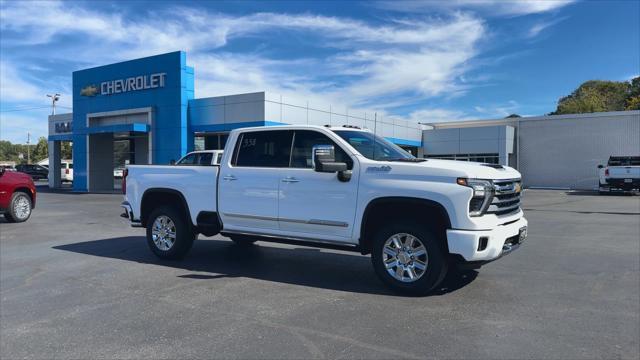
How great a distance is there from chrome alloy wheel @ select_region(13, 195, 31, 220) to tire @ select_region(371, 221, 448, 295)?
11899 millimetres

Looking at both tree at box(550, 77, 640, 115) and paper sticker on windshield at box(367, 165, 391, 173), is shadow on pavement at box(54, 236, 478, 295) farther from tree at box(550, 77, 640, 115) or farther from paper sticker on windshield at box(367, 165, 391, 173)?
tree at box(550, 77, 640, 115)

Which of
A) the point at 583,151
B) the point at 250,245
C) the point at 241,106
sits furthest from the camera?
the point at 583,151

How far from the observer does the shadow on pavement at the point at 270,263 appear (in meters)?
6.64

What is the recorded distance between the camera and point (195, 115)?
2767 centimetres

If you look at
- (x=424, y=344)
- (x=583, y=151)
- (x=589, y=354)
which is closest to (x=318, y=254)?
(x=424, y=344)

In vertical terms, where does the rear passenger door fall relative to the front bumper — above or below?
above

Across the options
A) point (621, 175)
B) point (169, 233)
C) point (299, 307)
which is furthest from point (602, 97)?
point (299, 307)

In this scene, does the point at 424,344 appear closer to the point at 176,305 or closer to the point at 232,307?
the point at 232,307

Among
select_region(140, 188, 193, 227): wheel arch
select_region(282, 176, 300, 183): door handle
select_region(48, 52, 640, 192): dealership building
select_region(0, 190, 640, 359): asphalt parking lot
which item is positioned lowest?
select_region(0, 190, 640, 359): asphalt parking lot

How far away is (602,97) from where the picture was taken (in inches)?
2339

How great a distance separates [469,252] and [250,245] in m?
5.05

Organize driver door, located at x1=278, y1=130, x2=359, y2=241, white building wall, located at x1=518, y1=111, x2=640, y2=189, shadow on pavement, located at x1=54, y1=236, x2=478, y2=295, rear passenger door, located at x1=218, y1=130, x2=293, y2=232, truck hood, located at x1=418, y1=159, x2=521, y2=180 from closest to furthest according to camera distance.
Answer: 1. truck hood, located at x1=418, y1=159, x2=521, y2=180
2. driver door, located at x1=278, y1=130, x2=359, y2=241
3. shadow on pavement, located at x1=54, y1=236, x2=478, y2=295
4. rear passenger door, located at x1=218, y1=130, x2=293, y2=232
5. white building wall, located at x1=518, y1=111, x2=640, y2=189

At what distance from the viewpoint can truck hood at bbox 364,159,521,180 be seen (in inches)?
222

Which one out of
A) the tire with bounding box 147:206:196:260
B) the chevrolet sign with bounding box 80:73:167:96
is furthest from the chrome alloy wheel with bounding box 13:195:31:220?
the chevrolet sign with bounding box 80:73:167:96
